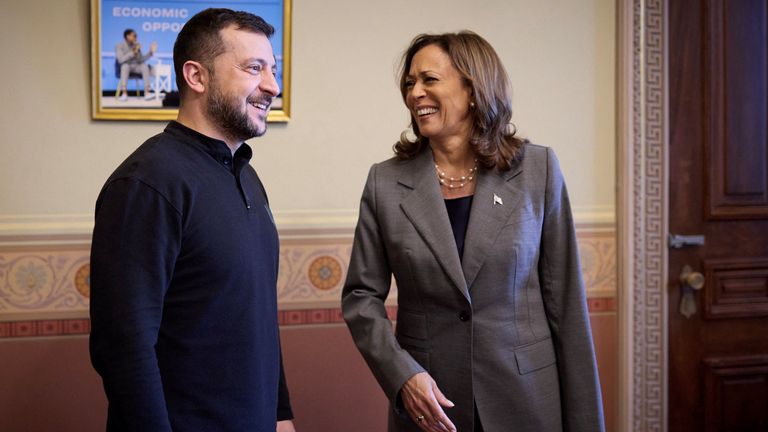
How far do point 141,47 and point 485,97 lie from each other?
1.32m

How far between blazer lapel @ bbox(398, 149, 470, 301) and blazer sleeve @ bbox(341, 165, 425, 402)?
0.10m

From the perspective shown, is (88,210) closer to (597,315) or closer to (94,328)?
(94,328)

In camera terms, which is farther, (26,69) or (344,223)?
(344,223)

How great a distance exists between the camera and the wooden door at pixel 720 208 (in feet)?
8.83

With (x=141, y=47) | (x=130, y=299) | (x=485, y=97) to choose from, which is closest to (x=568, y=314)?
(x=485, y=97)

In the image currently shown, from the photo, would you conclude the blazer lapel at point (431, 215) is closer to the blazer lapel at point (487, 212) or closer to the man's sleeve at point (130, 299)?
the blazer lapel at point (487, 212)

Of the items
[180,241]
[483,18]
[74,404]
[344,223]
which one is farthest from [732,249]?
[74,404]

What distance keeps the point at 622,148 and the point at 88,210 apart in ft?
6.46

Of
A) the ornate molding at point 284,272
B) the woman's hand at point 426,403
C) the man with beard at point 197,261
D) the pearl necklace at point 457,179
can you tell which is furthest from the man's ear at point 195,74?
the ornate molding at point 284,272

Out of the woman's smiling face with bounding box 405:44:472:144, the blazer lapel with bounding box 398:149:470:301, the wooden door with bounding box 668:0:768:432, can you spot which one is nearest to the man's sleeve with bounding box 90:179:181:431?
the blazer lapel with bounding box 398:149:470:301

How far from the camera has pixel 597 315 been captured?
272cm

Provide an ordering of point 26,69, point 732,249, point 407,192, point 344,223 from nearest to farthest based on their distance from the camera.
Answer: point 407,192 → point 26,69 → point 344,223 → point 732,249

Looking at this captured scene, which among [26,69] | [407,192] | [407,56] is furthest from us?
[26,69]

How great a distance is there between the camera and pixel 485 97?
1696 millimetres
